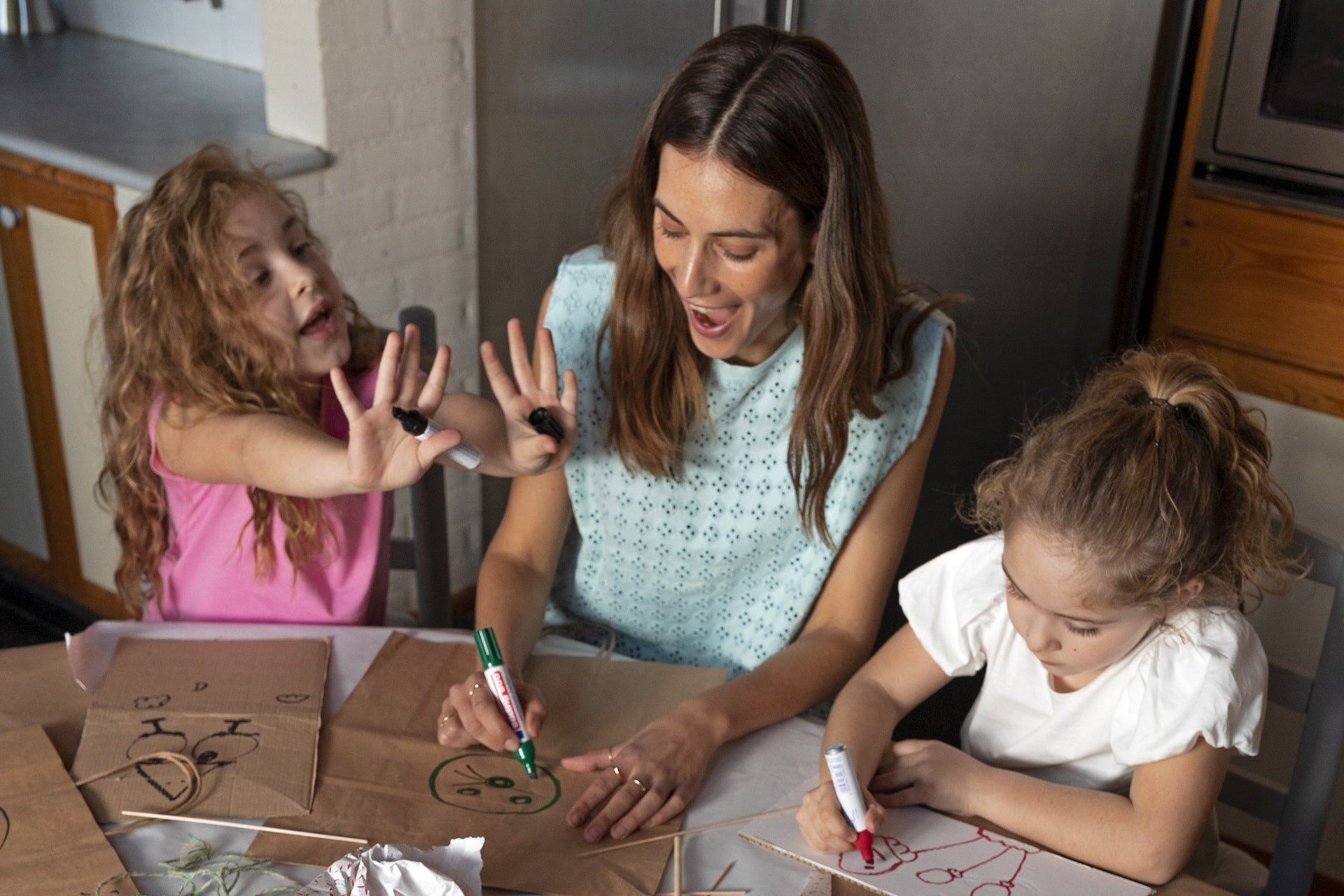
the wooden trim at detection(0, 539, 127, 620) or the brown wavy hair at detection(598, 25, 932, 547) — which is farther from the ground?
the brown wavy hair at detection(598, 25, 932, 547)

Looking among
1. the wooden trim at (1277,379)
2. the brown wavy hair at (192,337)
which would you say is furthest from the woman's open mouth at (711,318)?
the wooden trim at (1277,379)

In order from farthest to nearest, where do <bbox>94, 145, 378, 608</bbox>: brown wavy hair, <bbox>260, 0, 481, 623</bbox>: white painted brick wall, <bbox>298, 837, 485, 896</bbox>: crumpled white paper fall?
<bbox>260, 0, 481, 623</bbox>: white painted brick wall → <bbox>94, 145, 378, 608</bbox>: brown wavy hair → <bbox>298, 837, 485, 896</bbox>: crumpled white paper

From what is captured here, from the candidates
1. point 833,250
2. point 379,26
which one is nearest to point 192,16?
point 379,26

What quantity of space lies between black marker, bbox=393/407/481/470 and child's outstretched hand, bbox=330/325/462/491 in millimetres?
15

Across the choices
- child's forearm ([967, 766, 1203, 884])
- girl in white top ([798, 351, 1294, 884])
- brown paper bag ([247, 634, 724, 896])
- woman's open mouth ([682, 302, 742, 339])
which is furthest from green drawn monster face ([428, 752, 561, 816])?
woman's open mouth ([682, 302, 742, 339])

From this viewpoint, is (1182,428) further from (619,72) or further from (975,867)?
(619,72)

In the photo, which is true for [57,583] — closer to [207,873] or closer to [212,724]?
[212,724]

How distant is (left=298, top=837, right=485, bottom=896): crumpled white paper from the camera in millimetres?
863

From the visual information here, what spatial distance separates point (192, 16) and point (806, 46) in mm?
1940

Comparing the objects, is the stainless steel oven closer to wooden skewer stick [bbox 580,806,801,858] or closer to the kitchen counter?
wooden skewer stick [bbox 580,806,801,858]

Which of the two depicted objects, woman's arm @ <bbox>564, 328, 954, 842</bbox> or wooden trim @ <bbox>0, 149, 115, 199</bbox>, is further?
wooden trim @ <bbox>0, 149, 115, 199</bbox>

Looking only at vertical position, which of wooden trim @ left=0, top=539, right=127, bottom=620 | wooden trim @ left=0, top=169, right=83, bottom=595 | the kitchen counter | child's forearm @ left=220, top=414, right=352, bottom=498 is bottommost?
wooden trim @ left=0, top=539, right=127, bottom=620

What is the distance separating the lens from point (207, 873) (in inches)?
36.0

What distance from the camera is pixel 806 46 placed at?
1168 millimetres
